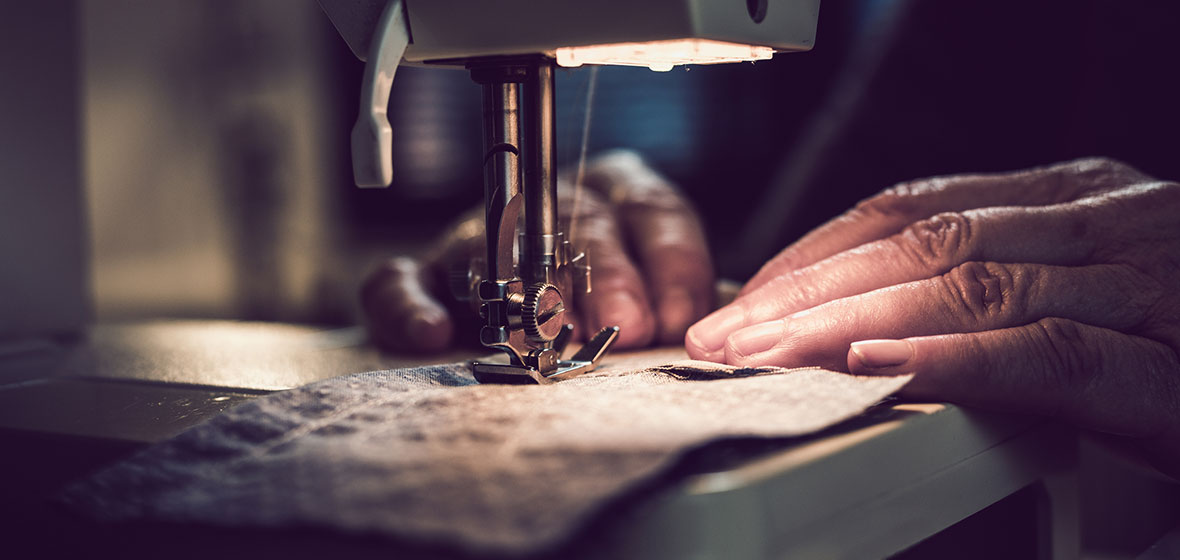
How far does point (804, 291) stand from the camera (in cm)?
68

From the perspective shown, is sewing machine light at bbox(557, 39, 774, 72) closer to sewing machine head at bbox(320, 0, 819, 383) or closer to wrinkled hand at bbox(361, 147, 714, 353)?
sewing machine head at bbox(320, 0, 819, 383)

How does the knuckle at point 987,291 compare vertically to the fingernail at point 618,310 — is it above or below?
above

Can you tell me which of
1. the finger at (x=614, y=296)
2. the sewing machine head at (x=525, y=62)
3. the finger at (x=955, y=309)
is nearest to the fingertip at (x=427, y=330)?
the finger at (x=614, y=296)

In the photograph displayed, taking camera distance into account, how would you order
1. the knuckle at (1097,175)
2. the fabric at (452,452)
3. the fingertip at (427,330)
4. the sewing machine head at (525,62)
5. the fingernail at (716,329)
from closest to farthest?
the fabric at (452,452) < the sewing machine head at (525,62) < the fingernail at (716,329) < the knuckle at (1097,175) < the fingertip at (427,330)

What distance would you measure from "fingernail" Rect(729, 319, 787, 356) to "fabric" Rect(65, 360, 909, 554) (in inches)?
→ 1.6

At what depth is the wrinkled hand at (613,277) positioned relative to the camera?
85cm

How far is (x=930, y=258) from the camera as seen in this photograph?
681 mm

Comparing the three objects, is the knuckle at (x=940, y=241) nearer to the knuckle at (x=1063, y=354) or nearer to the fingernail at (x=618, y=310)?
the knuckle at (x=1063, y=354)

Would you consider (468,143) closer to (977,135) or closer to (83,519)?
(977,135)

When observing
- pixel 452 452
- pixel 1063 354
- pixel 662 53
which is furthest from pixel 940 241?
pixel 452 452

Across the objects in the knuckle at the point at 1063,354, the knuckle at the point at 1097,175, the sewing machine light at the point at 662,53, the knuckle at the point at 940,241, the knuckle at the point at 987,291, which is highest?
the sewing machine light at the point at 662,53

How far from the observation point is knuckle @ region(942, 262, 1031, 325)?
0.63 m

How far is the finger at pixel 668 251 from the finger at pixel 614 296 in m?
0.02

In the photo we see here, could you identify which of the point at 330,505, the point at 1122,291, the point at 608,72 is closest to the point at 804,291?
the point at 1122,291
